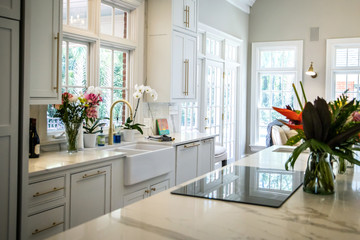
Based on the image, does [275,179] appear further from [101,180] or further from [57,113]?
[57,113]

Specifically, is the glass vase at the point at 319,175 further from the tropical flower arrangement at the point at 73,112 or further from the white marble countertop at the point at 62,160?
the tropical flower arrangement at the point at 73,112

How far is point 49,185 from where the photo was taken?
2527 mm

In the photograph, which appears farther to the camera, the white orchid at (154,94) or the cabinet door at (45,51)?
the white orchid at (154,94)

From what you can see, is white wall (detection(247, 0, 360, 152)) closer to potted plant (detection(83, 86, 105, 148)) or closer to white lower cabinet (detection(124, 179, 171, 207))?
white lower cabinet (detection(124, 179, 171, 207))

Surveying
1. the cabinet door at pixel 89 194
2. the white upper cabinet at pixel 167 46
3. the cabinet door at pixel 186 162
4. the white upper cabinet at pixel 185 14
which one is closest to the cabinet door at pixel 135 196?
the cabinet door at pixel 89 194

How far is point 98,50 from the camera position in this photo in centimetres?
388

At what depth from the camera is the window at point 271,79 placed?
7.65 meters

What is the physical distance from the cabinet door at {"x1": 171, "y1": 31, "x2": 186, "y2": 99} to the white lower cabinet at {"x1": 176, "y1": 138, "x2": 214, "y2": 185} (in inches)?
25.8

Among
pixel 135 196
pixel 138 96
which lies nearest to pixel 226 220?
pixel 135 196

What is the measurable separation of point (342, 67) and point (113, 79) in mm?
4806

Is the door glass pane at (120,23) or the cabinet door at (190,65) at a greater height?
the door glass pane at (120,23)

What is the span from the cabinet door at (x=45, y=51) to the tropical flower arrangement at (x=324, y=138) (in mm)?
1871

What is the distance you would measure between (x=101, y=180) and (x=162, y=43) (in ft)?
6.90

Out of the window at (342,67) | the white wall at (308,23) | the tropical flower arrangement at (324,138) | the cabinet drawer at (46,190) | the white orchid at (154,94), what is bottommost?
the cabinet drawer at (46,190)
